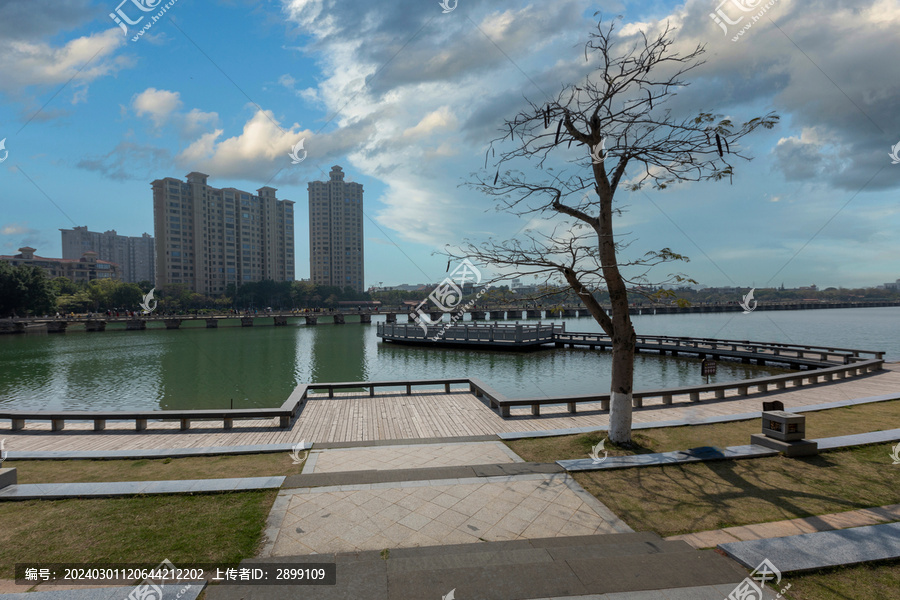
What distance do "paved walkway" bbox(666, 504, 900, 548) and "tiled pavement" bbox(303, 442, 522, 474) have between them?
3429 millimetres

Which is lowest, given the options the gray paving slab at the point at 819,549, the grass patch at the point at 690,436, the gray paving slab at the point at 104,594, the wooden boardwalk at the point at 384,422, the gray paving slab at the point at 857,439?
the wooden boardwalk at the point at 384,422

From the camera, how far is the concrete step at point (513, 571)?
382cm

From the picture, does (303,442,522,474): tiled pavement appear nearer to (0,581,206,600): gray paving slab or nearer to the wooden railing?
(0,581,206,600): gray paving slab

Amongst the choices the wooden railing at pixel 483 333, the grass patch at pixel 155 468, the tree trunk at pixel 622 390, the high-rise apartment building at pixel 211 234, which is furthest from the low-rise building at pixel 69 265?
the tree trunk at pixel 622 390

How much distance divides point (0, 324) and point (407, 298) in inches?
5033

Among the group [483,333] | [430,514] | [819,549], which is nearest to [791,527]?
[819,549]

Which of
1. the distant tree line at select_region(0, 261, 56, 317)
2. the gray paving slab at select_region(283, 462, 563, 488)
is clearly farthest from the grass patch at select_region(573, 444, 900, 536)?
the distant tree line at select_region(0, 261, 56, 317)

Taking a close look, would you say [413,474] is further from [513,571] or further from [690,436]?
[690,436]

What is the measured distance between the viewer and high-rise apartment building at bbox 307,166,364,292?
171 meters

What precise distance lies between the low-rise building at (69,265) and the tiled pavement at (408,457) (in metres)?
168

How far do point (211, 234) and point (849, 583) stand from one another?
162 metres

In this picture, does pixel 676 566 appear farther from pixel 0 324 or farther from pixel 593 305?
pixel 0 324

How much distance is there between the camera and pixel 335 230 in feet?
571

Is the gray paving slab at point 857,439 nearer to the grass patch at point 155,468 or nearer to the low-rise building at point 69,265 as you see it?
the grass patch at point 155,468
